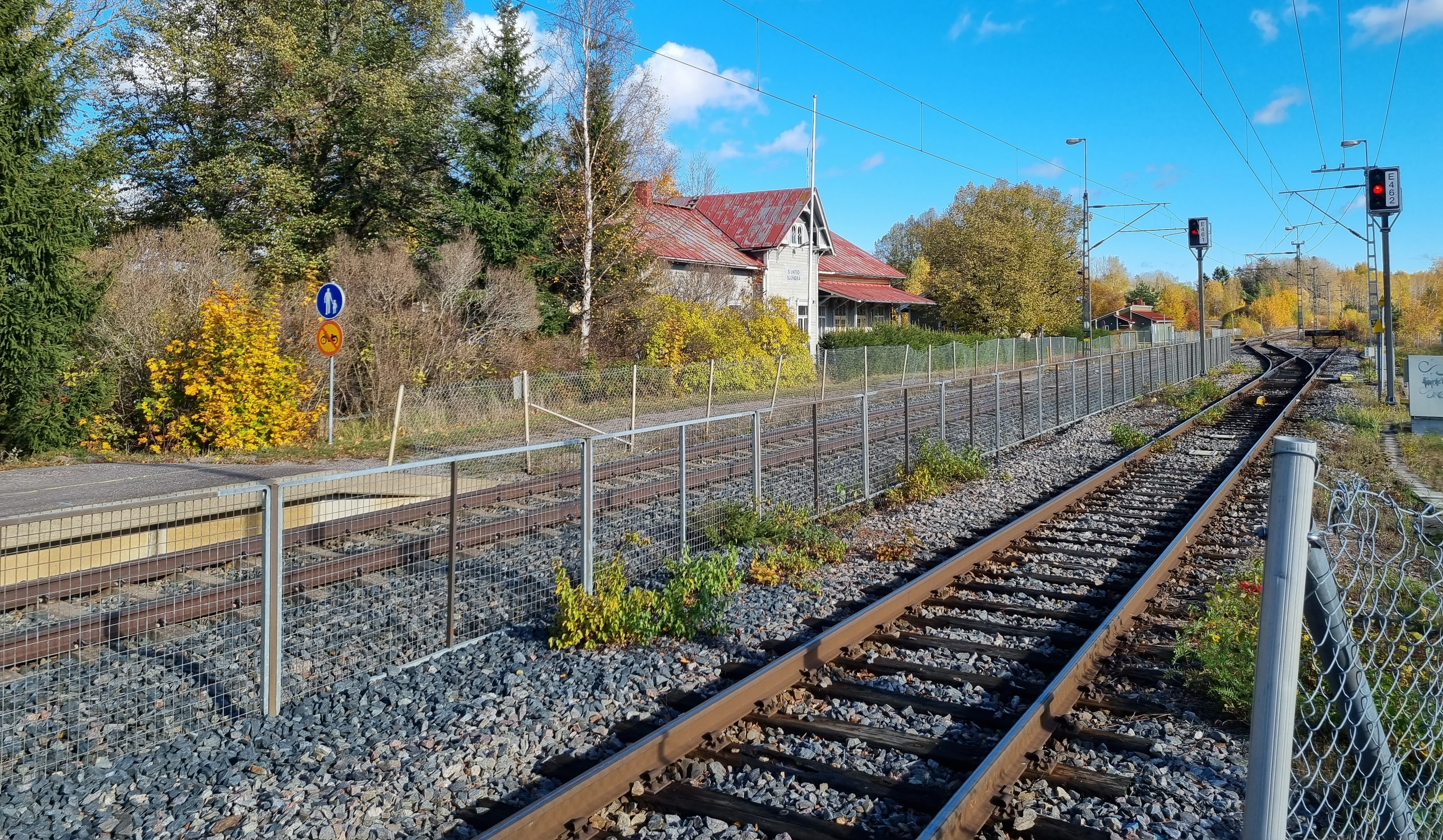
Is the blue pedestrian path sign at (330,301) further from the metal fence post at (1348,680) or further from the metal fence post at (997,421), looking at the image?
the metal fence post at (1348,680)

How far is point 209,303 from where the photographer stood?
55.4 feet

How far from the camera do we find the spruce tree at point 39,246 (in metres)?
15.8

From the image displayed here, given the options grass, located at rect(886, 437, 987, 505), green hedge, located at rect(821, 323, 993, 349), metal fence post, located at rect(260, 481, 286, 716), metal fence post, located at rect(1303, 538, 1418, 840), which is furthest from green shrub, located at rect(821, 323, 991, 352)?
metal fence post, located at rect(1303, 538, 1418, 840)

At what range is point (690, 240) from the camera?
137ft

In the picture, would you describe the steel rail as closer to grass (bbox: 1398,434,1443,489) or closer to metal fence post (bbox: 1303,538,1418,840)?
metal fence post (bbox: 1303,538,1418,840)

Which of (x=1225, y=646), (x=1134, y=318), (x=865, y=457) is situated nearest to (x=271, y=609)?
(x=1225, y=646)

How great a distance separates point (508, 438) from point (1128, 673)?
13892mm

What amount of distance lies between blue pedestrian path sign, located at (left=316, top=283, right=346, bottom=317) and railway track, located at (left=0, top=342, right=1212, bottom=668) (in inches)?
187

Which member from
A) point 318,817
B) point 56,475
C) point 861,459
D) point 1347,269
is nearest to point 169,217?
point 56,475

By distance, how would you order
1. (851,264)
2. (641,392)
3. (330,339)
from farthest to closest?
1. (851,264)
2. (641,392)
3. (330,339)

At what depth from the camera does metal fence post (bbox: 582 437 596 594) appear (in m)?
7.62

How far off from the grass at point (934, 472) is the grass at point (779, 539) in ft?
7.85

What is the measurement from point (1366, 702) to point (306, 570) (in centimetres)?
796

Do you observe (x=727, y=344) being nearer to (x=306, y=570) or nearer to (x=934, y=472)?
(x=934, y=472)
